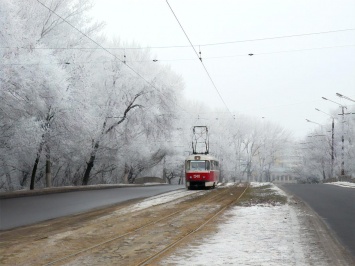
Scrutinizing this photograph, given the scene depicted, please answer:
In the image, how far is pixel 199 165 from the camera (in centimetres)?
3756

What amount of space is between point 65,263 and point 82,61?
101ft

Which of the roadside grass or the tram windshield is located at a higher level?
the tram windshield

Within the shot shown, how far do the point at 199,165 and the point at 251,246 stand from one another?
2814 cm

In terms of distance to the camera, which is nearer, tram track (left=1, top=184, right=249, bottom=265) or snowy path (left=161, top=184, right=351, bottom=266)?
snowy path (left=161, top=184, right=351, bottom=266)

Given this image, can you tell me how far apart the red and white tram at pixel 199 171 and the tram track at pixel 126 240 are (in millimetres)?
21147

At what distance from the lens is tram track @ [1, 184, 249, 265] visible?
8.12 metres

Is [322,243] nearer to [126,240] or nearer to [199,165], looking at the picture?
[126,240]

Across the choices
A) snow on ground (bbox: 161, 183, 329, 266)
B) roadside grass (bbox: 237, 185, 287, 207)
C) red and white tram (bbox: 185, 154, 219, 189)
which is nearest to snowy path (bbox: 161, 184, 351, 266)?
→ snow on ground (bbox: 161, 183, 329, 266)

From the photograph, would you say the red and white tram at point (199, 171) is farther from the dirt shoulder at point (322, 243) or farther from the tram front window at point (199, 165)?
the dirt shoulder at point (322, 243)

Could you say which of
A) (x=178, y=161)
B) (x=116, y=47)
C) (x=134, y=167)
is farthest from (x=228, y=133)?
(x=116, y=47)

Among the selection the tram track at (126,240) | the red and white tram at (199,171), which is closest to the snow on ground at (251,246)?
the tram track at (126,240)

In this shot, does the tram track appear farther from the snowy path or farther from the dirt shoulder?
the dirt shoulder

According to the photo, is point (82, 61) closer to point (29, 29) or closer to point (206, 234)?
point (29, 29)

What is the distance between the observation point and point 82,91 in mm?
33906
